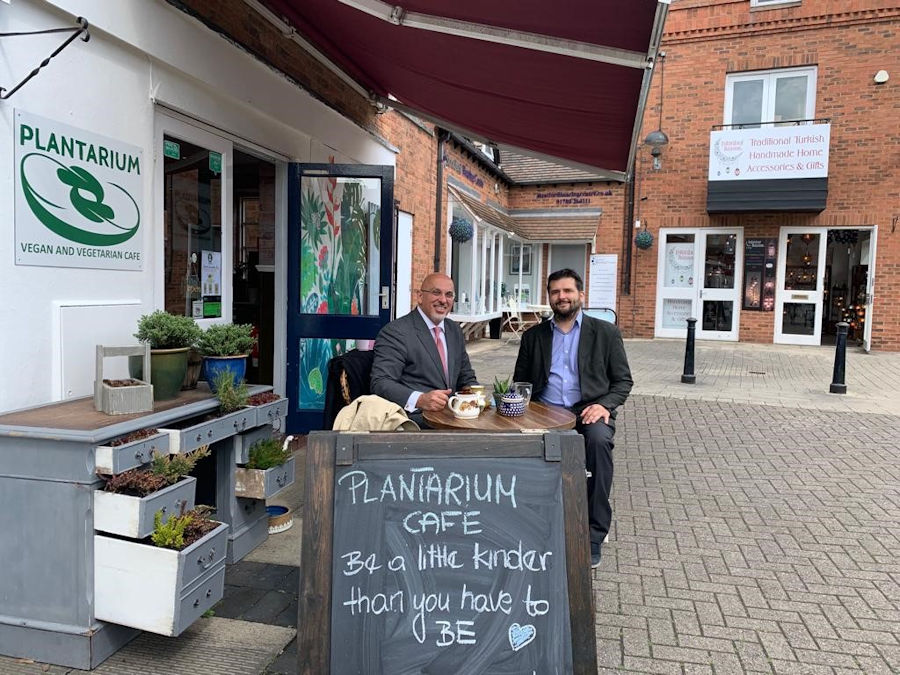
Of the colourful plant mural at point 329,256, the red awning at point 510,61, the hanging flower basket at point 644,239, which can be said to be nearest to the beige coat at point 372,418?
the red awning at point 510,61

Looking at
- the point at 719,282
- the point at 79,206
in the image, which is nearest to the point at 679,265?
the point at 719,282

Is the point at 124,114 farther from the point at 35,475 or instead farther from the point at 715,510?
the point at 715,510

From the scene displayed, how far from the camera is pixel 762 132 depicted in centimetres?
1266

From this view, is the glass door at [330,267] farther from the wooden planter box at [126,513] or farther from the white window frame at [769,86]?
the white window frame at [769,86]

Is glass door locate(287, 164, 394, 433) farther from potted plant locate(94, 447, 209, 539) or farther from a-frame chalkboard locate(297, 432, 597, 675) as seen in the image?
a-frame chalkboard locate(297, 432, 597, 675)

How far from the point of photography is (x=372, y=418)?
2.47 meters

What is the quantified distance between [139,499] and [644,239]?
13.5 m

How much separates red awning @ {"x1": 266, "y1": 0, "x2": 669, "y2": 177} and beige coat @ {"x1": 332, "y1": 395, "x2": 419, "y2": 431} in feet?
6.49

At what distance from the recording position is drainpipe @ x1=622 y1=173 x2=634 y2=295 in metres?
14.7

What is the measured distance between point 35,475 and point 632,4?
304 centimetres

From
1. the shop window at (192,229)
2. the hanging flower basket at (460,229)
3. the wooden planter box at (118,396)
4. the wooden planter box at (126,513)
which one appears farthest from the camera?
the hanging flower basket at (460,229)

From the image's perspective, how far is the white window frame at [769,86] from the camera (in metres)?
13.0

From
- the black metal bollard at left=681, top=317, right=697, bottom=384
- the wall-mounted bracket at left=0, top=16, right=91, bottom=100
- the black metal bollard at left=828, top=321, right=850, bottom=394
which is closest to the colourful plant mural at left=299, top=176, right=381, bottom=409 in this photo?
the wall-mounted bracket at left=0, top=16, right=91, bottom=100

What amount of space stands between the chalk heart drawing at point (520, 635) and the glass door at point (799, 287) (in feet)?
44.0
